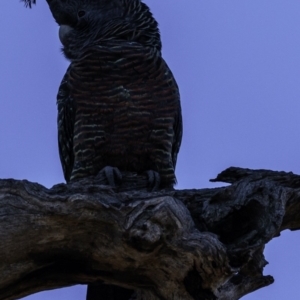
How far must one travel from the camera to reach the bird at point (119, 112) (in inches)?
209

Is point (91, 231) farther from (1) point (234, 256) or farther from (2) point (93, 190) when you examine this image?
Answer: (1) point (234, 256)

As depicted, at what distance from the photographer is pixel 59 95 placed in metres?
5.62

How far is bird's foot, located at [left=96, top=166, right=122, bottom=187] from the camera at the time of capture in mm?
4848

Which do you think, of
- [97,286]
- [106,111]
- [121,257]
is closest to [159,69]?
[106,111]

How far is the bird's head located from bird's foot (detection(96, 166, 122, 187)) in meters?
1.10

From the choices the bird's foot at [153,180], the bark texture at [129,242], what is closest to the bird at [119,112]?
the bird's foot at [153,180]

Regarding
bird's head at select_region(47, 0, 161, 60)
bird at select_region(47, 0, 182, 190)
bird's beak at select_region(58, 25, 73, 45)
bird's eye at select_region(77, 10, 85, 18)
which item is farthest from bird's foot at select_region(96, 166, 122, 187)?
bird's eye at select_region(77, 10, 85, 18)

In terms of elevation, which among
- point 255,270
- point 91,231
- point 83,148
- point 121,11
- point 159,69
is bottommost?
point 255,270

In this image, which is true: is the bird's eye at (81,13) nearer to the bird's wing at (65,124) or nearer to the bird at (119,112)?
the bird at (119,112)

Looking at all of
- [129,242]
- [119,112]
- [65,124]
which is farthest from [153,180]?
[129,242]

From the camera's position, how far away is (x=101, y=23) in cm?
599

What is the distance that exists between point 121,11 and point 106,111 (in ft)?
3.73

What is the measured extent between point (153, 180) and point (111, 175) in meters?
0.29

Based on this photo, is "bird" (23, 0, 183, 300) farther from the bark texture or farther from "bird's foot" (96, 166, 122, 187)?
the bark texture
